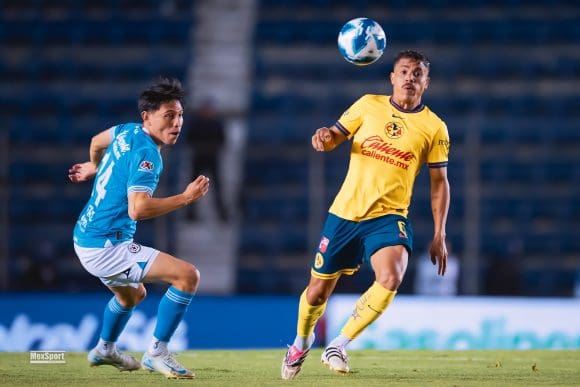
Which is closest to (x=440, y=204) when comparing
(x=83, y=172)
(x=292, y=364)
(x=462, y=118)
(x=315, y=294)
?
(x=315, y=294)

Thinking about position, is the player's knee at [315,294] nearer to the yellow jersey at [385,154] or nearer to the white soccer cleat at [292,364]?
the white soccer cleat at [292,364]

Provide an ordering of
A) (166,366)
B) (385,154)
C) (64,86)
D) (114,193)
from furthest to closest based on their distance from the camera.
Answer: (64,86) → (385,154) → (114,193) → (166,366)

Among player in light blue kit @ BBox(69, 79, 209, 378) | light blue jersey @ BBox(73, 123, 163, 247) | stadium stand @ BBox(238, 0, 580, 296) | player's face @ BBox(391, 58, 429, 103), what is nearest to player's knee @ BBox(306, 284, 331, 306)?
player in light blue kit @ BBox(69, 79, 209, 378)

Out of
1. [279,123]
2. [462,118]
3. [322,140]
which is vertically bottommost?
[279,123]

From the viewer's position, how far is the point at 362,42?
741 cm

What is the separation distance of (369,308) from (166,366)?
1322 mm

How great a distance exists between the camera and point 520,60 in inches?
726

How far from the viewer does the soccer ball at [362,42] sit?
7422 mm

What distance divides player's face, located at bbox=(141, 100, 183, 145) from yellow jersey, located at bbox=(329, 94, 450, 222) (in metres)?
1.11

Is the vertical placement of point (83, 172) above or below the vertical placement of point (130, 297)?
above

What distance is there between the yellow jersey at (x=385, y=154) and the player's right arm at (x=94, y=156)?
61.7 inches

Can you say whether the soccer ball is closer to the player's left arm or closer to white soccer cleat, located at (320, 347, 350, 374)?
the player's left arm

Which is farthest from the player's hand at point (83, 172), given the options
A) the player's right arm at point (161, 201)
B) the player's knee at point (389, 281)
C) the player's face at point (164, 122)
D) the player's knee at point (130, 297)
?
the player's knee at point (389, 281)

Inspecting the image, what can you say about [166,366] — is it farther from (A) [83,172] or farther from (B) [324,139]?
(B) [324,139]
